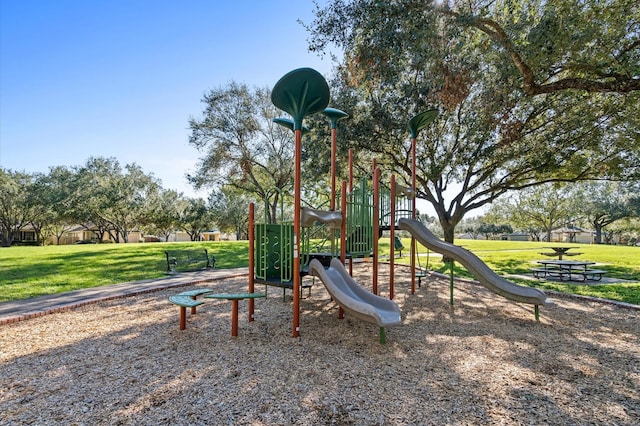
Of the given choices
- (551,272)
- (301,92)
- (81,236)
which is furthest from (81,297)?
(81,236)

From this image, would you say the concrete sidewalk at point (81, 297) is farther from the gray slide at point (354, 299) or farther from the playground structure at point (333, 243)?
the gray slide at point (354, 299)

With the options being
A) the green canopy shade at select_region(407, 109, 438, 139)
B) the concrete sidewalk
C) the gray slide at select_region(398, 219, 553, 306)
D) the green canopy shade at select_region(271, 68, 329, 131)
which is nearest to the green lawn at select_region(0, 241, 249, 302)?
the concrete sidewalk

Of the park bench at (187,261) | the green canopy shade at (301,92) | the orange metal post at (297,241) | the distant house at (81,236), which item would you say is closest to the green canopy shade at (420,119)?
the green canopy shade at (301,92)

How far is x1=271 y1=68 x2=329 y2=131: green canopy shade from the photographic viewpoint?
16.3 feet

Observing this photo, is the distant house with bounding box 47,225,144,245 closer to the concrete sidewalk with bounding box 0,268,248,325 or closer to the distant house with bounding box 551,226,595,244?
the concrete sidewalk with bounding box 0,268,248,325

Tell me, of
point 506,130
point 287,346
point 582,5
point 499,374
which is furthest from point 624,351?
point 506,130

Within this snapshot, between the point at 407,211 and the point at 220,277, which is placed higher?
the point at 407,211

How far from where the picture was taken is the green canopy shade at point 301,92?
4.98 metres

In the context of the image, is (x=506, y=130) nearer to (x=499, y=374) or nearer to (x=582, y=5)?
(x=582, y=5)

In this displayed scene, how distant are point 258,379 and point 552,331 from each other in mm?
4919

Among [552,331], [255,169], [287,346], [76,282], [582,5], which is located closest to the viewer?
[287,346]

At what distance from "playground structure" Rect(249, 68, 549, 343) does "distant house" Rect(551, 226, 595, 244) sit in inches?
2191

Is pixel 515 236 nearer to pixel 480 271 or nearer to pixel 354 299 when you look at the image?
pixel 480 271

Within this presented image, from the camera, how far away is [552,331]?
550 cm
